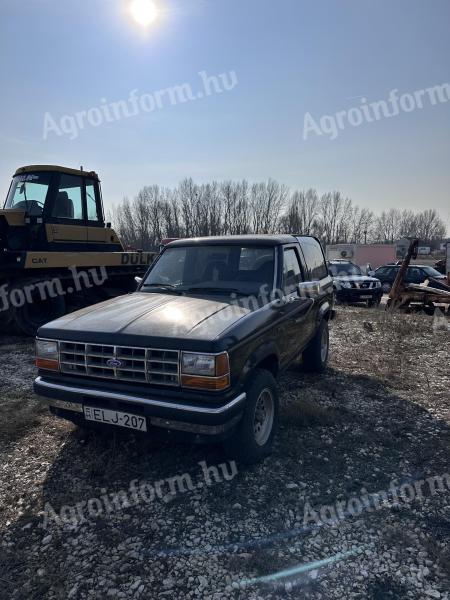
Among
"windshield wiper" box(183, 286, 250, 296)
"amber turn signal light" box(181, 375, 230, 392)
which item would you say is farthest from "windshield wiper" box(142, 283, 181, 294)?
"amber turn signal light" box(181, 375, 230, 392)

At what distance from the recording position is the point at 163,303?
381cm

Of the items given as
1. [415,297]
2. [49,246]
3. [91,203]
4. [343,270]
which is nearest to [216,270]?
[49,246]

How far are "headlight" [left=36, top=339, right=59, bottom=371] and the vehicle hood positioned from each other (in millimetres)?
72

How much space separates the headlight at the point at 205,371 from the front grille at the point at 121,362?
0.23ft

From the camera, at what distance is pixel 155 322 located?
3.25 meters

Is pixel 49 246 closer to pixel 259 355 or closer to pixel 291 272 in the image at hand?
pixel 291 272

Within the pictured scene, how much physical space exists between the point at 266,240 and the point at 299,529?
9.48ft

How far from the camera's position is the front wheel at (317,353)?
580cm

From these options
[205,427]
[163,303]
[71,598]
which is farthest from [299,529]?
[163,303]

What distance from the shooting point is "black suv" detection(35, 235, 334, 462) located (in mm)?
2898

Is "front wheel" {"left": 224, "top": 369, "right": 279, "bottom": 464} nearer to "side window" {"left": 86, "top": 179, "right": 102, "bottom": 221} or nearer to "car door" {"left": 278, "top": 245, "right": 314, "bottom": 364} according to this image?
"car door" {"left": 278, "top": 245, "right": 314, "bottom": 364}

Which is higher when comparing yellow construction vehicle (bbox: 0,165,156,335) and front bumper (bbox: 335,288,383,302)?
yellow construction vehicle (bbox: 0,165,156,335)

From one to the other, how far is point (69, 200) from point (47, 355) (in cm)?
648

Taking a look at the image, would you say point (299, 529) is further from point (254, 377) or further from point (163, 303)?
point (163, 303)
